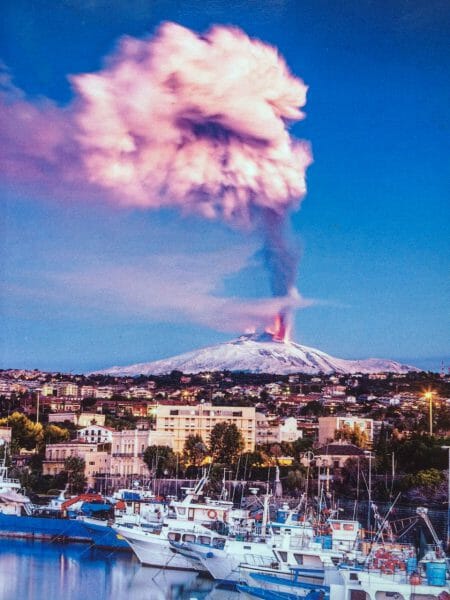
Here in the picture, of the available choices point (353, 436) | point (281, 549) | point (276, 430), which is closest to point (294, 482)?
point (353, 436)

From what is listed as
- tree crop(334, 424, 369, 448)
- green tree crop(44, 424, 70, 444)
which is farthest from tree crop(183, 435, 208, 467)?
green tree crop(44, 424, 70, 444)

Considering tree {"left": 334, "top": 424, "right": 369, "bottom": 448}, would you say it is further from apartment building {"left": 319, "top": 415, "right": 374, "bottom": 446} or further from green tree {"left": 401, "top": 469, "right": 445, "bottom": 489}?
green tree {"left": 401, "top": 469, "right": 445, "bottom": 489}

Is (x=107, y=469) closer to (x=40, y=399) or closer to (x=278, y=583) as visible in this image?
(x=40, y=399)

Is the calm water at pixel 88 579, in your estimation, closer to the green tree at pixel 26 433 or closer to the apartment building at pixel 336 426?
the green tree at pixel 26 433

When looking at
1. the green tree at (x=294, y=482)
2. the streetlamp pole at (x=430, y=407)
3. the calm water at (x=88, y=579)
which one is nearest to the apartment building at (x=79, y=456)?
the green tree at (x=294, y=482)

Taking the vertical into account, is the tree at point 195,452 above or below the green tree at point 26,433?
below
